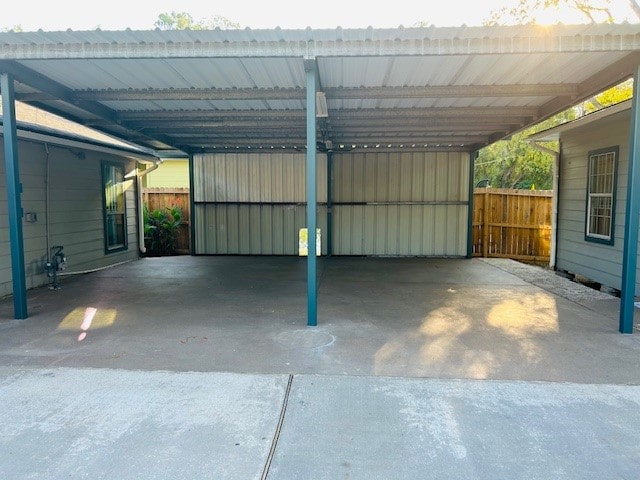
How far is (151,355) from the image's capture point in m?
4.05

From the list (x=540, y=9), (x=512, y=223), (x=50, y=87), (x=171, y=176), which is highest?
(x=540, y=9)

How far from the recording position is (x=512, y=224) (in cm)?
1212

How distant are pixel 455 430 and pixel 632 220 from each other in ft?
11.1

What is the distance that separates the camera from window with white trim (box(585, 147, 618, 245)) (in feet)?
23.5

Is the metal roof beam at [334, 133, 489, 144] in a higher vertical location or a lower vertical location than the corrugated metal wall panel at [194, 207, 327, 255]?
higher

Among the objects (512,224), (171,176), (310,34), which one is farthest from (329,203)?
(171,176)

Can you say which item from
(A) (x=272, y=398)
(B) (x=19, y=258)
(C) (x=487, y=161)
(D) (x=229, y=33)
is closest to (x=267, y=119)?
(D) (x=229, y=33)

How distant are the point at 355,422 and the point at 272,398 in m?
0.67

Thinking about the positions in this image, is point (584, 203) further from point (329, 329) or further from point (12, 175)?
point (12, 175)

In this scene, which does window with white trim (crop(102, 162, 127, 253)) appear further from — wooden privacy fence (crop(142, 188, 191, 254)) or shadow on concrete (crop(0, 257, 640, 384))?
wooden privacy fence (crop(142, 188, 191, 254))

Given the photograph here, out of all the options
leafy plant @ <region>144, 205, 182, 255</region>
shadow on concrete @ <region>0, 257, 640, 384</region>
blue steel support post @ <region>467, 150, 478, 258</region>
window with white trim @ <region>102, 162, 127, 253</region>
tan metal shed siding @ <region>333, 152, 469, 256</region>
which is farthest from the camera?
leafy plant @ <region>144, 205, 182, 255</region>

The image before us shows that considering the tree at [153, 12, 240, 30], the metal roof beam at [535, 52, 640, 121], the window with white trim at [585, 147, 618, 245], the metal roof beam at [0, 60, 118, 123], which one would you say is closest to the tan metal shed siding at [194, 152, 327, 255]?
the metal roof beam at [0, 60, 118, 123]

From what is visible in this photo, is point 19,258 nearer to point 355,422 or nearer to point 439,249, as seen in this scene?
point 355,422

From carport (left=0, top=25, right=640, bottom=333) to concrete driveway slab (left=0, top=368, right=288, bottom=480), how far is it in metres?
1.91
